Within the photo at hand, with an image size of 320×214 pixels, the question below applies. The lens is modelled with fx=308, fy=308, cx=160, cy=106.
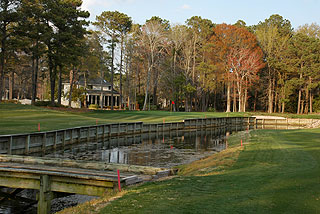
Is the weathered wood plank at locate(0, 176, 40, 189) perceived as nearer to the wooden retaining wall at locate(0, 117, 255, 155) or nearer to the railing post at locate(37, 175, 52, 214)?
the railing post at locate(37, 175, 52, 214)

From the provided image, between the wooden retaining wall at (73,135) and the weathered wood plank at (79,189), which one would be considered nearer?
the weathered wood plank at (79,189)

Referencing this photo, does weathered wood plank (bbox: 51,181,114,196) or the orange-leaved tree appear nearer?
weathered wood plank (bbox: 51,181,114,196)

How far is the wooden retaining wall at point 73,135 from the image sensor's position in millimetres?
19859

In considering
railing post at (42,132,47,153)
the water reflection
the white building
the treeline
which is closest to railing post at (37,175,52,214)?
the water reflection

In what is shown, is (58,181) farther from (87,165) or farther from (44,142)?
(44,142)

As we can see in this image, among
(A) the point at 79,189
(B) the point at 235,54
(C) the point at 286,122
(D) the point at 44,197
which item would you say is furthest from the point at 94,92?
(A) the point at 79,189

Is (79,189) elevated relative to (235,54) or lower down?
lower down

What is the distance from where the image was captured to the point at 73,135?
27.8m

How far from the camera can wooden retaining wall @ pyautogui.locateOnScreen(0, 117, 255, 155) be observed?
19.9 metres

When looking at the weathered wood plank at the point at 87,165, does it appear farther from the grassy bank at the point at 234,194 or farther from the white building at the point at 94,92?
the white building at the point at 94,92

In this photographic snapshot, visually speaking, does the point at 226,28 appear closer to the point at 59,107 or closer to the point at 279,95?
the point at 279,95

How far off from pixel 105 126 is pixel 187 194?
26.0m

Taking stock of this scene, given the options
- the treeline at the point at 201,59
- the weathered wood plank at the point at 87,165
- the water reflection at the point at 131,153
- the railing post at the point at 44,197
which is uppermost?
the treeline at the point at 201,59

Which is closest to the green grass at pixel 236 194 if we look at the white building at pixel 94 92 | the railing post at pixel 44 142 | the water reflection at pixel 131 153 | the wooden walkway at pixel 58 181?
the wooden walkway at pixel 58 181
